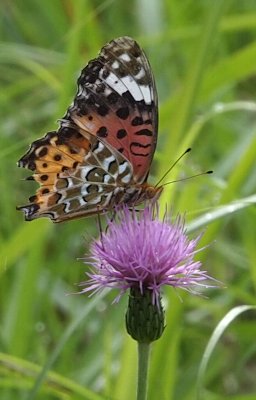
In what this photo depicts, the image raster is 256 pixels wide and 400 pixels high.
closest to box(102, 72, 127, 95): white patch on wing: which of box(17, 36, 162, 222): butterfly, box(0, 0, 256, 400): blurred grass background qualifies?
box(17, 36, 162, 222): butterfly

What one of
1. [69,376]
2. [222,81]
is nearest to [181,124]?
[222,81]

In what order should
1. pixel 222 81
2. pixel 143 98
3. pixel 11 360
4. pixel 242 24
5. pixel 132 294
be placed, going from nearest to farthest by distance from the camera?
pixel 132 294, pixel 143 98, pixel 11 360, pixel 222 81, pixel 242 24

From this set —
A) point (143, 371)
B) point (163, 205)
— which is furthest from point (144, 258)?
point (163, 205)

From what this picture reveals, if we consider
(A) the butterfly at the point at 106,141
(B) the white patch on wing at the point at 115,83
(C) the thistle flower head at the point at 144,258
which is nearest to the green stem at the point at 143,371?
(C) the thistle flower head at the point at 144,258

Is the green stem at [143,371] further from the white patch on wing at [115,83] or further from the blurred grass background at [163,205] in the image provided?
the white patch on wing at [115,83]

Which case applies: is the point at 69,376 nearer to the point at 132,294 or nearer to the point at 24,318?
the point at 24,318
